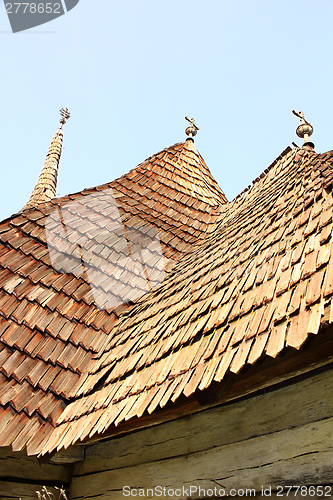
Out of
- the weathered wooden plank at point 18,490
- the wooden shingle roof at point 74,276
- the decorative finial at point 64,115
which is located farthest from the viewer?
the decorative finial at point 64,115

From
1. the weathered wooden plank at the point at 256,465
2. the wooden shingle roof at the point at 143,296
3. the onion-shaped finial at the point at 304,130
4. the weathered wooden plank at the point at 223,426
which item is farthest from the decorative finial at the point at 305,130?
the weathered wooden plank at the point at 256,465

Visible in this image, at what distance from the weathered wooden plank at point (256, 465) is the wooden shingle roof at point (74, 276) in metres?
0.89

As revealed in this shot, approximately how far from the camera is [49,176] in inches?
410

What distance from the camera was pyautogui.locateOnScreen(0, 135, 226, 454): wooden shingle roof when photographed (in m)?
3.03

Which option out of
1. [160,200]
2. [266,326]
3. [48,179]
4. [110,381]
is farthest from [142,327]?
[48,179]

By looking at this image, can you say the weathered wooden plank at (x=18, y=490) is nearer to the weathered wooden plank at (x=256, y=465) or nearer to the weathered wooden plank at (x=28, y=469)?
the weathered wooden plank at (x=28, y=469)

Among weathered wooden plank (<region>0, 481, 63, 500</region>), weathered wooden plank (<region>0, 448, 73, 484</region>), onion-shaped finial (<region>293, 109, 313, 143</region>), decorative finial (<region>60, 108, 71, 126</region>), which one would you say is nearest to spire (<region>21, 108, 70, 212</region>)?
decorative finial (<region>60, 108, 71, 126</region>)

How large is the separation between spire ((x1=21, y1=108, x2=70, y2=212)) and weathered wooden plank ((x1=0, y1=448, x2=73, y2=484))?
6.00 m

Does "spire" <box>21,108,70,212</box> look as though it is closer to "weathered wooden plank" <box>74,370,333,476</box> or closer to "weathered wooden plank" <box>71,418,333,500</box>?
"weathered wooden plank" <box>74,370,333,476</box>

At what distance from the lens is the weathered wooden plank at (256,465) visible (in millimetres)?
1814

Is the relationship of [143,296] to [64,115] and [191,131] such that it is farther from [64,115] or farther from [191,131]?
[64,115]

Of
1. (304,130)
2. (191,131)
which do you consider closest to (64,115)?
(191,131)

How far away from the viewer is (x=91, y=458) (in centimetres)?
312

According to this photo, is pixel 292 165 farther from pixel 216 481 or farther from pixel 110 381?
pixel 216 481
